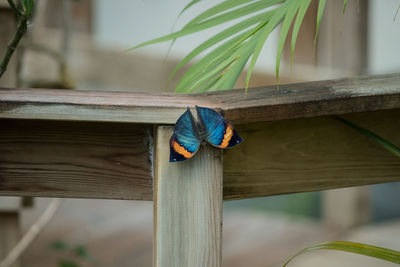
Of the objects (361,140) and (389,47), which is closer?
(361,140)

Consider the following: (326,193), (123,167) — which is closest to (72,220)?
(326,193)

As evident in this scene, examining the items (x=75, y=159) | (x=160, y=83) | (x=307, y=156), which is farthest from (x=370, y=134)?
(x=160, y=83)

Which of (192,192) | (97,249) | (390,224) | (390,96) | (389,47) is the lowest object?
(192,192)

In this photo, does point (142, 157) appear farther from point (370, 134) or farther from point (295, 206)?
point (295, 206)

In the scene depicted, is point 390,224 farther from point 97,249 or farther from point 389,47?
point 97,249

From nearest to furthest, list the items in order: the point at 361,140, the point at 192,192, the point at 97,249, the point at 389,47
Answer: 1. the point at 192,192
2. the point at 361,140
3. the point at 97,249
4. the point at 389,47

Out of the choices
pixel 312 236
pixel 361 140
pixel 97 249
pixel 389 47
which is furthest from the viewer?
pixel 389 47

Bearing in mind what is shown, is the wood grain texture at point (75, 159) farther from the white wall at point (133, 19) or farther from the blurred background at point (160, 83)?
the white wall at point (133, 19)
